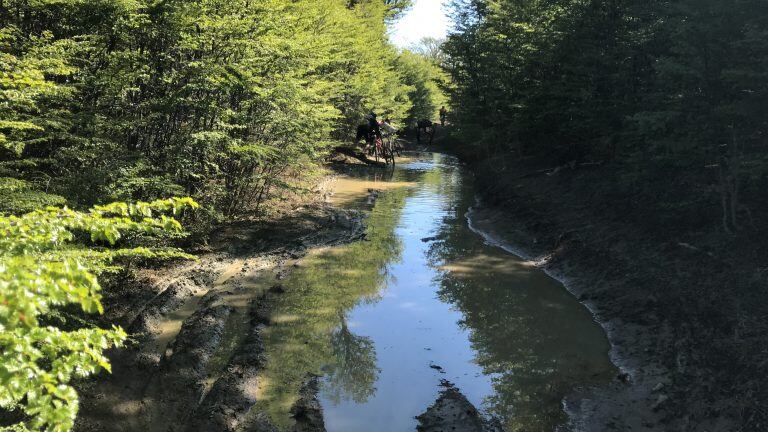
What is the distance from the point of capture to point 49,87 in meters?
5.85

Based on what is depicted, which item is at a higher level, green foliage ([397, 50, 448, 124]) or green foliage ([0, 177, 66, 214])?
green foliage ([397, 50, 448, 124])

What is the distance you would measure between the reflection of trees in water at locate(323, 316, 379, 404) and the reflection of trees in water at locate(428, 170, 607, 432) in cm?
154

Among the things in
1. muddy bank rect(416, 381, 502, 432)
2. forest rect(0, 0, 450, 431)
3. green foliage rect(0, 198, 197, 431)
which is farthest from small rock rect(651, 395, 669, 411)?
green foliage rect(0, 198, 197, 431)

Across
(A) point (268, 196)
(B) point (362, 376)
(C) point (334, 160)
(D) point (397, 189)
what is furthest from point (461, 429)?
(C) point (334, 160)

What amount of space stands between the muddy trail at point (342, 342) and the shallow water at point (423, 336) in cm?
3

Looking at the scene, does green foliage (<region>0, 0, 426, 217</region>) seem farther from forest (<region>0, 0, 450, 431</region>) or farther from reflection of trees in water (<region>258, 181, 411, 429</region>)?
reflection of trees in water (<region>258, 181, 411, 429</region>)

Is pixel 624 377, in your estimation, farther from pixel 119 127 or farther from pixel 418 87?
pixel 418 87

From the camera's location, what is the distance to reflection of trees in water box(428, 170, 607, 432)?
607 centimetres

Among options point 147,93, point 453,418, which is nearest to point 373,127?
point 147,93

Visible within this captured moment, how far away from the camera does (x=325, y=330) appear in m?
7.95

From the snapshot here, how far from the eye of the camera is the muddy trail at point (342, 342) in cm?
566

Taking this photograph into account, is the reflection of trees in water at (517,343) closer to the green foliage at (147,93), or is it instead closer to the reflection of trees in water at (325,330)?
the reflection of trees in water at (325,330)

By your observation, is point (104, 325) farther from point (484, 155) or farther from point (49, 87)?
point (484, 155)

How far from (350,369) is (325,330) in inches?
48.5
